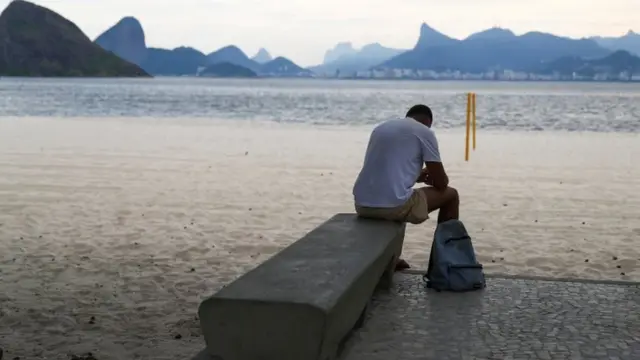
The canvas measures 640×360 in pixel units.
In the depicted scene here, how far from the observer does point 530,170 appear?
53.2 feet

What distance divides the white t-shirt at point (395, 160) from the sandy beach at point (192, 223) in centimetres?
170

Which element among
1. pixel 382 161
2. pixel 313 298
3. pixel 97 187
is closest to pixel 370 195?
pixel 382 161

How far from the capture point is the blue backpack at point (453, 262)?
21.1 feet

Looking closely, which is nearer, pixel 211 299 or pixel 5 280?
pixel 211 299

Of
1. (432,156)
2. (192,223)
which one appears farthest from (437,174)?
(192,223)

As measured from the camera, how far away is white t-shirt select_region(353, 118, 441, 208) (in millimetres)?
6371

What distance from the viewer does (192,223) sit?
10.3 metres

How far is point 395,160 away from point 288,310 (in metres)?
2.53

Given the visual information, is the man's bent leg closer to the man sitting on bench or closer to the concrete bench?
the man sitting on bench

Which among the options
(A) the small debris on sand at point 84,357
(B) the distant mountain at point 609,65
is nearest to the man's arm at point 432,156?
(A) the small debris on sand at point 84,357

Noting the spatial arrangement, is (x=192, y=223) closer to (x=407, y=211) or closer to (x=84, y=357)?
(x=407, y=211)

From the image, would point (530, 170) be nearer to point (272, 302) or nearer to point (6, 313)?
point (6, 313)

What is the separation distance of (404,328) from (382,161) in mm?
1445

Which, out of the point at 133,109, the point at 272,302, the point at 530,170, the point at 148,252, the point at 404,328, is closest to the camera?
the point at 272,302
